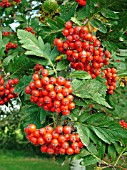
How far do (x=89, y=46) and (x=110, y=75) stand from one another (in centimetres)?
68

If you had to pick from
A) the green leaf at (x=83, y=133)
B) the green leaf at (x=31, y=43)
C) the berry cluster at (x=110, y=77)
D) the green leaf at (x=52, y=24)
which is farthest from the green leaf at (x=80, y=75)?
the berry cluster at (x=110, y=77)

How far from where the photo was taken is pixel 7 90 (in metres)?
3.48

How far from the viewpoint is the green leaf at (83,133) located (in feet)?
9.66

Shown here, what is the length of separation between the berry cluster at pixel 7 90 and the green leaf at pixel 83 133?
0.81m

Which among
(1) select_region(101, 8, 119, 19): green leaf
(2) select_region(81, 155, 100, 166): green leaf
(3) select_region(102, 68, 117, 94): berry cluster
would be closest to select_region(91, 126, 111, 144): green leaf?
(2) select_region(81, 155, 100, 166): green leaf

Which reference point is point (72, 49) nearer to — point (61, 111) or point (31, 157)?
point (61, 111)

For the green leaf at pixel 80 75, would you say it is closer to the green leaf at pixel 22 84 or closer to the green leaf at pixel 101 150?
the green leaf at pixel 22 84

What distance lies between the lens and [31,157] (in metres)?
24.4

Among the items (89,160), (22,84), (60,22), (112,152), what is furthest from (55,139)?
(60,22)

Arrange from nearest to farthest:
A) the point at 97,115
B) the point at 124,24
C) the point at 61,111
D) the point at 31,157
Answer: the point at 61,111 → the point at 97,115 → the point at 124,24 → the point at 31,157

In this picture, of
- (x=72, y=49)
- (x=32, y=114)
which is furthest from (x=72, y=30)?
(x=32, y=114)

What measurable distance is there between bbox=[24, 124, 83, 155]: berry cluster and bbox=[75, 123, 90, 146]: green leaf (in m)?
0.04

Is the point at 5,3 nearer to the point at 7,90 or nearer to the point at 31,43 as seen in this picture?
the point at 7,90

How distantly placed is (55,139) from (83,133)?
30cm
